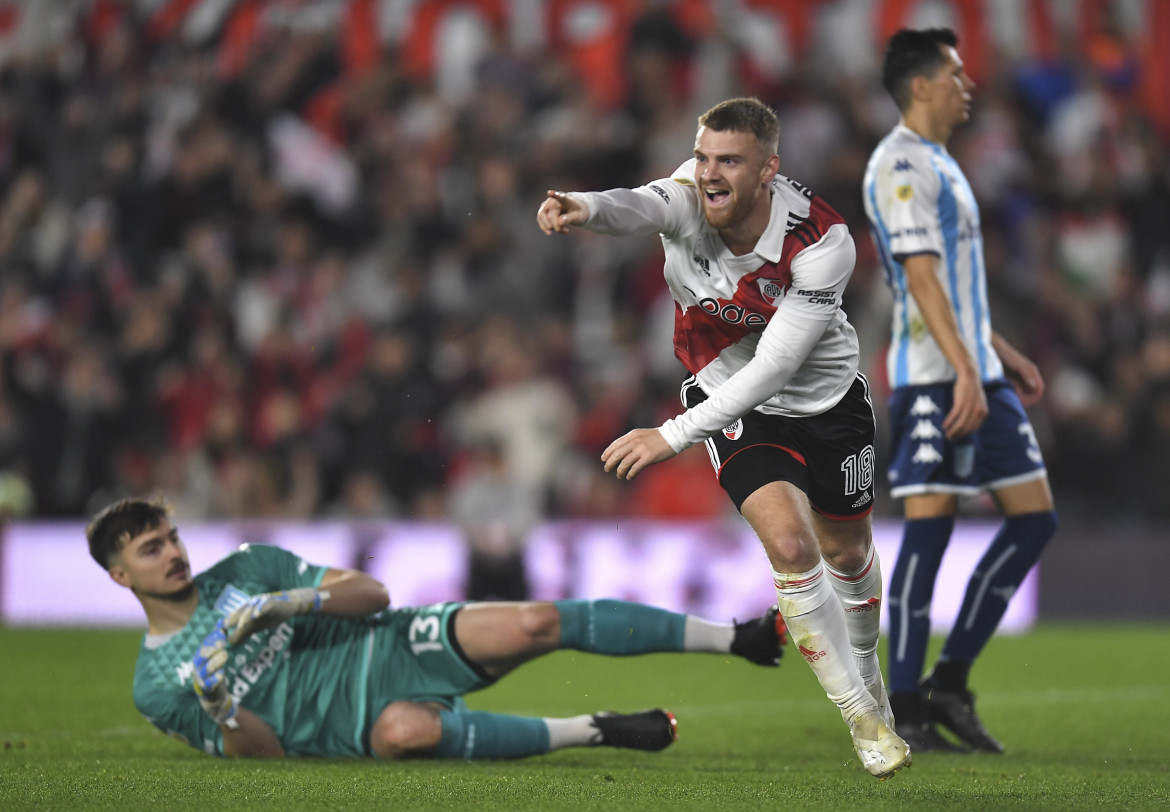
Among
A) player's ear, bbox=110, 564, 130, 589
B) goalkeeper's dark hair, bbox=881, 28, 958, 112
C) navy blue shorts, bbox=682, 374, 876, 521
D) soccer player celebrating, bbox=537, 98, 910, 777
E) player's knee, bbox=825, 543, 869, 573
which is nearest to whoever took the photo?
soccer player celebrating, bbox=537, 98, 910, 777

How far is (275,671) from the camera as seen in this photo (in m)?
5.11

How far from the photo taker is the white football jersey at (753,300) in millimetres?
4273

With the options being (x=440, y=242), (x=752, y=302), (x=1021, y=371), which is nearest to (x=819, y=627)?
(x=752, y=302)

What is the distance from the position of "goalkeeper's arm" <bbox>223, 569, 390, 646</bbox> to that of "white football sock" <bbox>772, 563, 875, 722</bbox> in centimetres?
151

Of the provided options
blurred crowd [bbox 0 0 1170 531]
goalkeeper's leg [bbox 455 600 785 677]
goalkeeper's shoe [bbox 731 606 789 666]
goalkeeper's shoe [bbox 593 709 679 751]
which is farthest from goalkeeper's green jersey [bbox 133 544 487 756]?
blurred crowd [bbox 0 0 1170 531]

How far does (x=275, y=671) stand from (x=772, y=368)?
6.84ft

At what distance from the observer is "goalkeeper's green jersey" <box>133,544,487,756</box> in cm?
502


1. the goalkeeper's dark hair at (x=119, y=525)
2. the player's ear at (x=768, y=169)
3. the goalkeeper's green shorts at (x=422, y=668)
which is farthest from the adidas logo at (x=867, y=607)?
the goalkeeper's dark hair at (x=119, y=525)

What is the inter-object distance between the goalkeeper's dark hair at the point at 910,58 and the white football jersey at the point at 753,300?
138 cm

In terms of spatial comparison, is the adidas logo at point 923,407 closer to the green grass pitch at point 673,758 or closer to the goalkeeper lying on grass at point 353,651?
the goalkeeper lying on grass at point 353,651

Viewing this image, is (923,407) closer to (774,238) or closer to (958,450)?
(958,450)

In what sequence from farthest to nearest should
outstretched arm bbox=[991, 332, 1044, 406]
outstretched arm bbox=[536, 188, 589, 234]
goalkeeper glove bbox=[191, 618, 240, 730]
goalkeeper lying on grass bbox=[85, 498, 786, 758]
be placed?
outstretched arm bbox=[991, 332, 1044, 406]
goalkeeper lying on grass bbox=[85, 498, 786, 758]
goalkeeper glove bbox=[191, 618, 240, 730]
outstretched arm bbox=[536, 188, 589, 234]

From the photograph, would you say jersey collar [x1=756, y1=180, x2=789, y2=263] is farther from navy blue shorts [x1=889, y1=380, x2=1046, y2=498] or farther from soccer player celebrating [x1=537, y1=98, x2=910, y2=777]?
navy blue shorts [x1=889, y1=380, x2=1046, y2=498]

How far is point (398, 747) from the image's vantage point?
4.99 m
